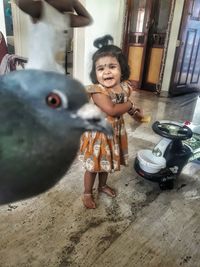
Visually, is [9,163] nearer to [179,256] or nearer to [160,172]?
[179,256]

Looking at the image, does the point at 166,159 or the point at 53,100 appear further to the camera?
the point at 166,159

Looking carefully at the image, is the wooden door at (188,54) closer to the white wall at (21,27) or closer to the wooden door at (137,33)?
the wooden door at (137,33)

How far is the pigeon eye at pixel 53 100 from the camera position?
241 mm

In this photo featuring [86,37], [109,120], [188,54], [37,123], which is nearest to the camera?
[37,123]

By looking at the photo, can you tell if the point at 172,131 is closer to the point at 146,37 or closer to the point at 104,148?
the point at 104,148

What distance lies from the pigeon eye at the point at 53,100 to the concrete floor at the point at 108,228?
96 cm

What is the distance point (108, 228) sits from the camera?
1.27 metres

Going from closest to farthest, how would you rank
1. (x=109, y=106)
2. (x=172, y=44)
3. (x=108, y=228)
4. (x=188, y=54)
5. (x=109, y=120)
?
(x=109, y=106), (x=109, y=120), (x=108, y=228), (x=172, y=44), (x=188, y=54)

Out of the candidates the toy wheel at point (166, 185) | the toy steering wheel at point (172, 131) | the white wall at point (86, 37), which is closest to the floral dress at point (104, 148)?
the toy steering wheel at point (172, 131)

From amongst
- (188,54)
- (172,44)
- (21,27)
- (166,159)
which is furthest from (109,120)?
(188,54)

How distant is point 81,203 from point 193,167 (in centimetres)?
101

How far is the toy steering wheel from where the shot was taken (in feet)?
4.91

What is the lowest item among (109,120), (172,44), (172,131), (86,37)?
(172,131)

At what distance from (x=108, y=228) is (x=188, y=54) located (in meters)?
3.53
